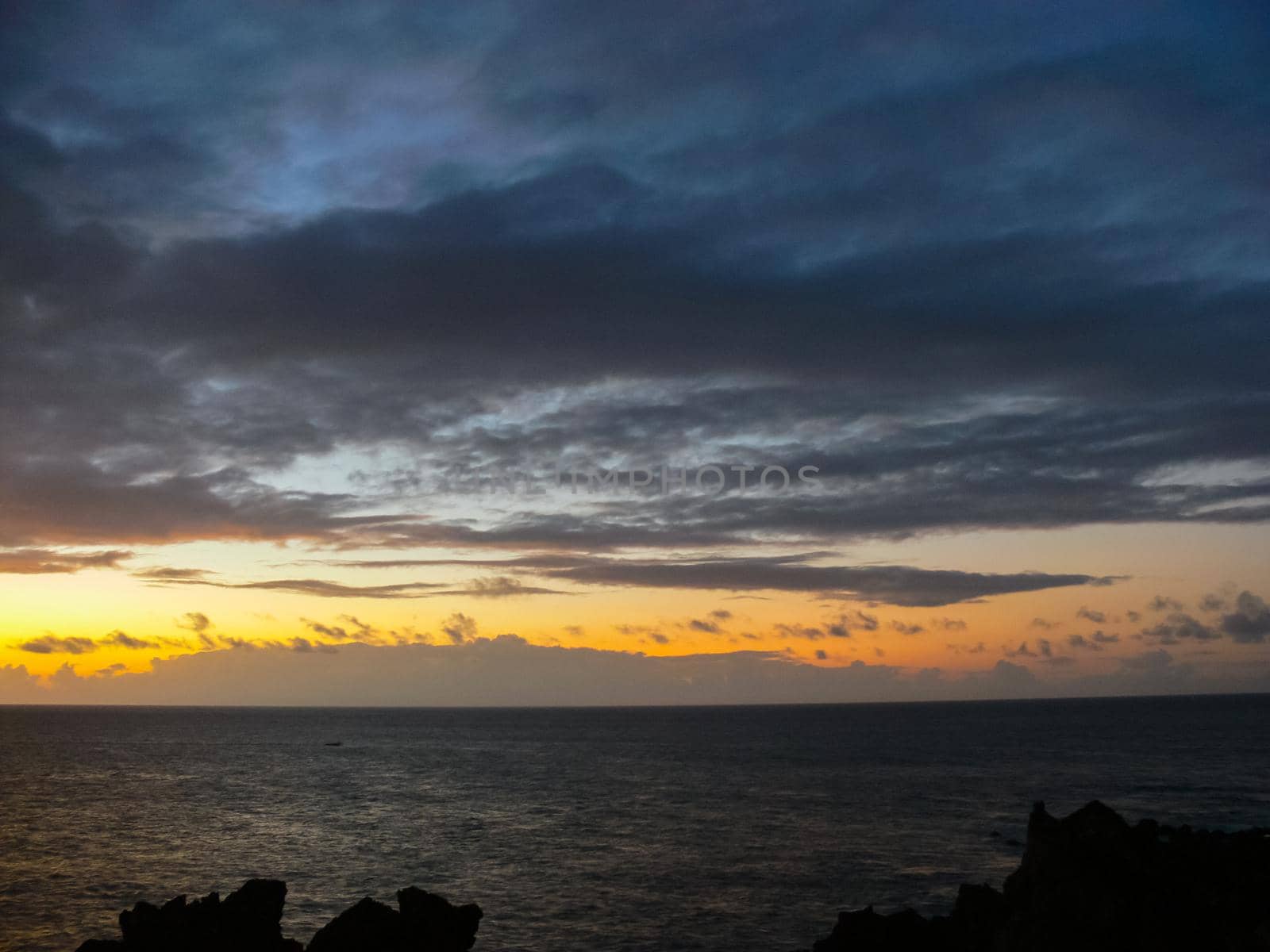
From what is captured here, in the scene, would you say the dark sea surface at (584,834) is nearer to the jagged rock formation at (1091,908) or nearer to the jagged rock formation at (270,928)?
the jagged rock formation at (1091,908)

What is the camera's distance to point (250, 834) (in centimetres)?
Result: 8425

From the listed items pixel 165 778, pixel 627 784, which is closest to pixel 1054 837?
pixel 627 784

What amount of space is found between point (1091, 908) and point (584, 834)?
5666cm

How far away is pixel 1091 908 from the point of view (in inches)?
1180

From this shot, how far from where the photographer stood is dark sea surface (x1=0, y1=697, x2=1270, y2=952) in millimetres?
54250

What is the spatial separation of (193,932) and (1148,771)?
124 metres

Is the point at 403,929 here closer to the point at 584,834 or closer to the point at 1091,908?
the point at 1091,908

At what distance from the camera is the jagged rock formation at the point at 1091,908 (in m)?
29.4

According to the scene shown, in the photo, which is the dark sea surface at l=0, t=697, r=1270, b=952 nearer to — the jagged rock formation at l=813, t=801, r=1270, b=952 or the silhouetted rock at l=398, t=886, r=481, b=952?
the jagged rock formation at l=813, t=801, r=1270, b=952

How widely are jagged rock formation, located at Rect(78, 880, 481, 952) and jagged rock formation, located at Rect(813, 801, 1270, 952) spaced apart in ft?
44.4

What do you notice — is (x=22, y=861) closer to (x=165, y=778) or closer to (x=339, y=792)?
(x=339, y=792)

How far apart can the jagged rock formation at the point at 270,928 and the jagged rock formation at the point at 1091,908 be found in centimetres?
1353

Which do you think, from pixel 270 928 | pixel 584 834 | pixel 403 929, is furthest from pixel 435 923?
pixel 584 834

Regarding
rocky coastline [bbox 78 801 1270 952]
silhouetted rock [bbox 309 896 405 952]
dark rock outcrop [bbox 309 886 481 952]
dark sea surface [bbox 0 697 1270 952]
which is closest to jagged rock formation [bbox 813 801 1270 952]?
rocky coastline [bbox 78 801 1270 952]
